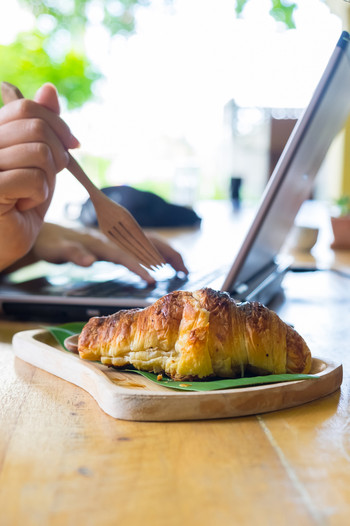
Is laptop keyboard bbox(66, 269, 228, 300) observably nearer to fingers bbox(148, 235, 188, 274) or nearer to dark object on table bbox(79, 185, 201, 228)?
fingers bbox(148, 235, 188, 274)

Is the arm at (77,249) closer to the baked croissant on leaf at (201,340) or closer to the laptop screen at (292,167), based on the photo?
the laptop screen at (292,167)

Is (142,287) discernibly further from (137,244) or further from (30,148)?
(30,148)

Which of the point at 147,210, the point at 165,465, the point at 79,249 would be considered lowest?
the point at 147,210

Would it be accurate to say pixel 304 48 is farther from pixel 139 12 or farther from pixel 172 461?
pixel 172 461

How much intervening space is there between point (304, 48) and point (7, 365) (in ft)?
28.2

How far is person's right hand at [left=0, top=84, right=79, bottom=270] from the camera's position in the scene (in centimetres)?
86

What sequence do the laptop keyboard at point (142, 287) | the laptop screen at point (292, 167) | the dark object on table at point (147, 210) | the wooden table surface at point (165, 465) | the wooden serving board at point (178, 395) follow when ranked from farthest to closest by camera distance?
the dark object on table at point (147, 210)
the laptop keyboard at point (142, 287)
the laptop screen at point (292, 167)
the wooden serving board at point (178, 395)
the wooden table surface at point (165, 465)

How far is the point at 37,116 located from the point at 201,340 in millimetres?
489

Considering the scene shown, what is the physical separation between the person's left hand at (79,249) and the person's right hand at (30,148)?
284 millimetres

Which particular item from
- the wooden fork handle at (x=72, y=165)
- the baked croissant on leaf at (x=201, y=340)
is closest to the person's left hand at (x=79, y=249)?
the wooden fork handle at (x=72, y=165)

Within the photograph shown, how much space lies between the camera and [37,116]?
87cm

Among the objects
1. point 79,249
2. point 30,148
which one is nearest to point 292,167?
point 30,148

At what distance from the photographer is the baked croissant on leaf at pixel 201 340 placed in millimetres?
571

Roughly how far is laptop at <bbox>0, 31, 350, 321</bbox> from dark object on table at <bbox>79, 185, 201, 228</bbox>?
3.75 ft
